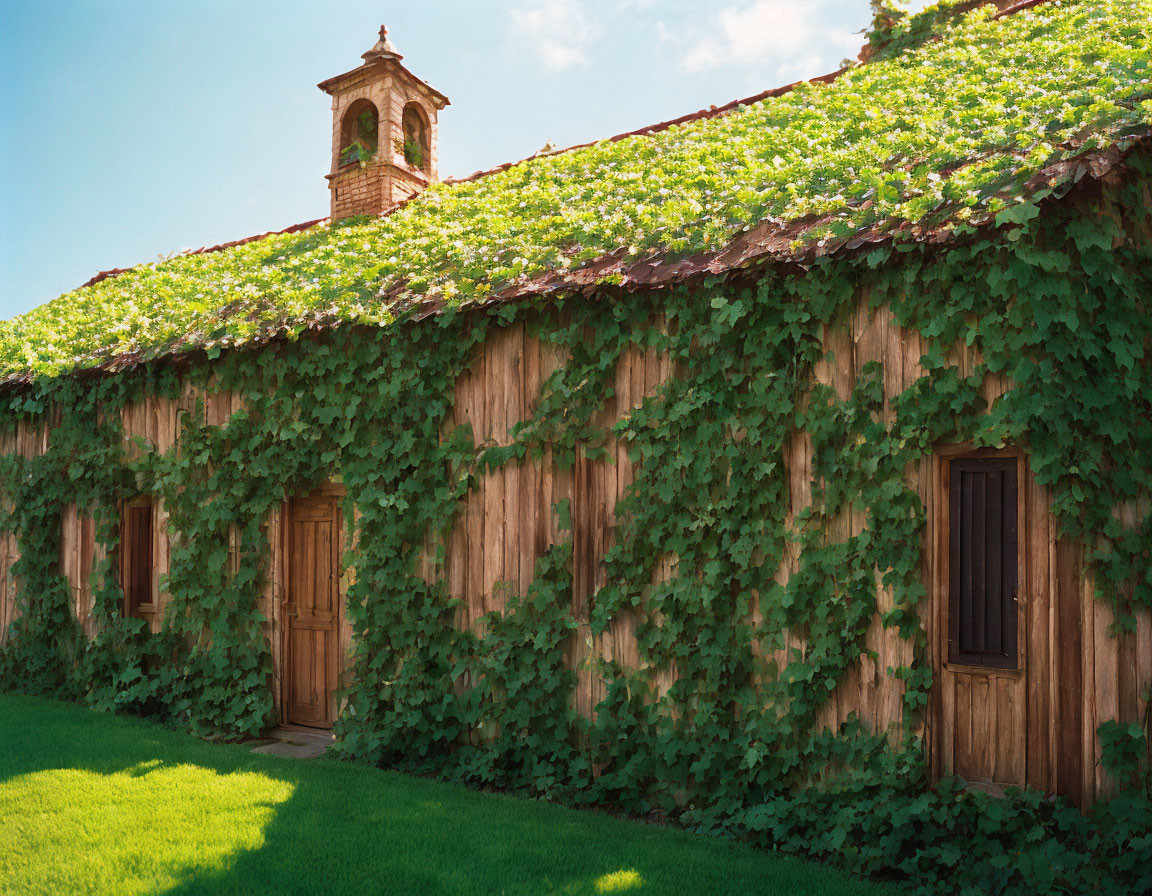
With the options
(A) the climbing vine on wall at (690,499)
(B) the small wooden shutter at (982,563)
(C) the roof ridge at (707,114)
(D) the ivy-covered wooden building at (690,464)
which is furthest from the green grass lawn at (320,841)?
(C) the roof ridge at (707,114)

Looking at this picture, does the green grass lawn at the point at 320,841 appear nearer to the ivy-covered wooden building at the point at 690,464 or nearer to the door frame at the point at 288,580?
the ivy-covered wooden building at the point at 690,464

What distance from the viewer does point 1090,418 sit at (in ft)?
15.3

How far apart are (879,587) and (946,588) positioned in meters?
0.37

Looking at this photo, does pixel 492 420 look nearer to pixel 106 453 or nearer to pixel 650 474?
pixel 650 474

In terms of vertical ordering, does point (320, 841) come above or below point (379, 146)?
below

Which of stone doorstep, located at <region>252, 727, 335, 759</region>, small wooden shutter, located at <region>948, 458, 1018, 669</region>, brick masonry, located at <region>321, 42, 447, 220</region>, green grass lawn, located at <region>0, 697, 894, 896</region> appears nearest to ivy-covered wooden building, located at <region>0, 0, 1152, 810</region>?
small wooden shutter, located at <region>948, 458, 1018, 669</region>

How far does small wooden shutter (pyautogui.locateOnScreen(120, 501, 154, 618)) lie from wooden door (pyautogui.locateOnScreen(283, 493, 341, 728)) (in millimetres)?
2269

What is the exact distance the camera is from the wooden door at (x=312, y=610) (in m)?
8.46

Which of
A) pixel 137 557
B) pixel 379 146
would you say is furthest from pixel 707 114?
pixel 137 557

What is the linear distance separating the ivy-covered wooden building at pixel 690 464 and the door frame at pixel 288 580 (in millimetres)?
46

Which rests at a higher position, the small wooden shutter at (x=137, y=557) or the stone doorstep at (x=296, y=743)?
the small wooden shutter at (x=137, y=557)

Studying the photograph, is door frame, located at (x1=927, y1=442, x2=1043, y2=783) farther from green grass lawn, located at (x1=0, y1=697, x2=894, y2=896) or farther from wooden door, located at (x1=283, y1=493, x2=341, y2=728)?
wooden door, located at (x1=283, y1=493, x2=341, y2=728)

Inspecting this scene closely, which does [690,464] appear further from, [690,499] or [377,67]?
[377,67]

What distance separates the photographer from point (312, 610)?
28.2 feet
